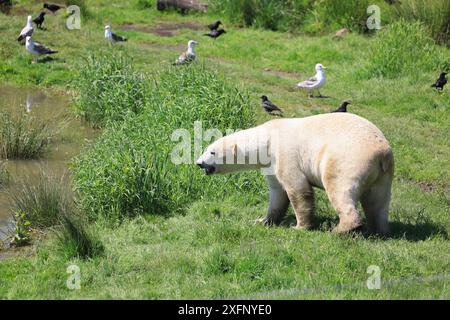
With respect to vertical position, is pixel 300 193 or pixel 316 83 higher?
pixel 300 193

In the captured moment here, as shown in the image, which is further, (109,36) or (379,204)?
(109,36)

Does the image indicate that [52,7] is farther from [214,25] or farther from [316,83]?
[316,83]

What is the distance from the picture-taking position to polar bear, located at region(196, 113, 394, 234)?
827 centimetres

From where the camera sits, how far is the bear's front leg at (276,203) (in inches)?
360

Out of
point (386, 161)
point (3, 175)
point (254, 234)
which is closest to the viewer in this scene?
point (386, 161)

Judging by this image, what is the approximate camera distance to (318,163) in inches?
→ 337

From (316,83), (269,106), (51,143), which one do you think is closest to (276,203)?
(269,106)

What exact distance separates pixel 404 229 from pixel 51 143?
7.10 meters

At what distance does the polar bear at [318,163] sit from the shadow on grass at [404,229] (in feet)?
0.49

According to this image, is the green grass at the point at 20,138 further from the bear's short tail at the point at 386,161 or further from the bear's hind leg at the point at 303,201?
the bear's short tail at the point at 386,161

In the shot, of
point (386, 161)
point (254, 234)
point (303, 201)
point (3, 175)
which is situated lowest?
point (3, 175)

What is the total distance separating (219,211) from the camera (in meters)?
9.66

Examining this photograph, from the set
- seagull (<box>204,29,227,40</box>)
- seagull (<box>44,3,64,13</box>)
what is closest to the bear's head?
seagull (<box>204,29,227,40</box>)
